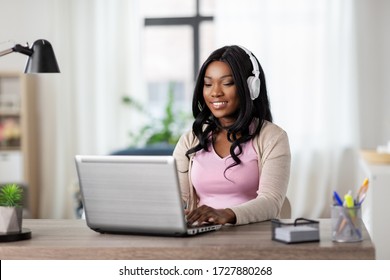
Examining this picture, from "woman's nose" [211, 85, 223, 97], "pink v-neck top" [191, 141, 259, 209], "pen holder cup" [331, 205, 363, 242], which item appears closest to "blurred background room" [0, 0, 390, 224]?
"pink v-neck top" [191, 141, 259, 209]

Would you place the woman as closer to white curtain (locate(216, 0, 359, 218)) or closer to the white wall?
white curtain (locate(216, 0, 359, 218))

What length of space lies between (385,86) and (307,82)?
2.13 feet

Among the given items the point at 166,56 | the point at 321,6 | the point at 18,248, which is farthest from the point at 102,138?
the point at 18,248

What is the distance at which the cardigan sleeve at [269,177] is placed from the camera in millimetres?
2411

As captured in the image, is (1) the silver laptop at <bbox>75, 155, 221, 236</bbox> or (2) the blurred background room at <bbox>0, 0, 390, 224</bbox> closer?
(1) the silver laptop at <bbox>75, 155, 221, 236</bbox>

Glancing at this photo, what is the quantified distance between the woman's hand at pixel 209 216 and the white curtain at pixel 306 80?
428 centimetres

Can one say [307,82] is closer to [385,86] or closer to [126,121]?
[385,86]

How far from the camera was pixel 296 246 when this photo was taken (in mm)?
1981

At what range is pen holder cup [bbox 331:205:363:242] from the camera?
2.03 meters

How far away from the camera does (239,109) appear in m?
2.73

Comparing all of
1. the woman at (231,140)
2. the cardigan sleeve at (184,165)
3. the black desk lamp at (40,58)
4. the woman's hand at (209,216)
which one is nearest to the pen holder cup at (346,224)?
the woman's hand at (209,216)

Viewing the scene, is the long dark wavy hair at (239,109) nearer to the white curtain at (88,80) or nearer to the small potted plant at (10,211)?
the small potted plant at (10,211)

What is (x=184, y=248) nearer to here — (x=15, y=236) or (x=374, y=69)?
(x=15, y=236)
